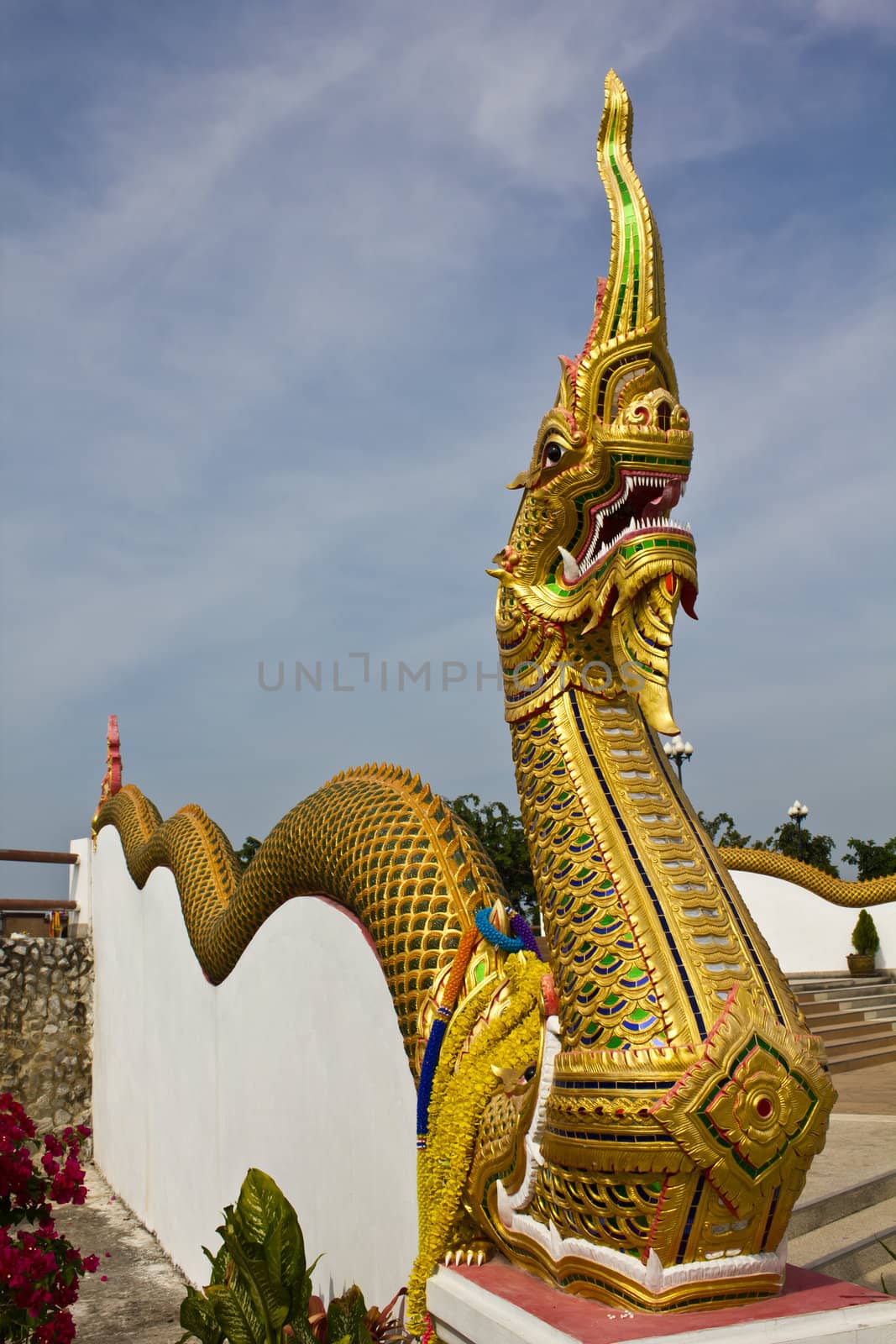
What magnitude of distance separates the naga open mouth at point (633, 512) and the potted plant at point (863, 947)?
11.7 m

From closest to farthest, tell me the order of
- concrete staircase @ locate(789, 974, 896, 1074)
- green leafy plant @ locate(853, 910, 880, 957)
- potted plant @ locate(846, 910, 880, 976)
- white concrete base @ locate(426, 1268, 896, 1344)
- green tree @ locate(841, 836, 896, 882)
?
white concrete base @ locate(426, 1268, 896, 1344) < concrete staircase @ locate(789, 974, 896, 1074) < potted plant @ locate(846, 910, 880, 976) < green leafy plant @ locate(853, 910, 880, 957) < green tree @ locate(841, 836, 896, 882)

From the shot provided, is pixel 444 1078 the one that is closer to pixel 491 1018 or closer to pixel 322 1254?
pixel 491 1018

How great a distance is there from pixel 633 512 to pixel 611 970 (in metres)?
1.12

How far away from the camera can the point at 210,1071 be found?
239 inches

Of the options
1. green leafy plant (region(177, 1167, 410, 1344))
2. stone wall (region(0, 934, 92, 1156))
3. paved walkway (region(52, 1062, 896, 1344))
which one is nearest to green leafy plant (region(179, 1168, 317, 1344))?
green leafy plant (region(177, 1167, 410, 1344))

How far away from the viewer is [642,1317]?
230 centimetres

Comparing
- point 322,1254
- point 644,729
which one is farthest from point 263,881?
point 644,729

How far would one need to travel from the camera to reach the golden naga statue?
232 centimetres

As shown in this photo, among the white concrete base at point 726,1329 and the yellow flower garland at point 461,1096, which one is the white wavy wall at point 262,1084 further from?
the white concrete base at point 726,1329

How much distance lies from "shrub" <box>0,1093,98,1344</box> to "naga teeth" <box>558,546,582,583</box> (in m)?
2.66

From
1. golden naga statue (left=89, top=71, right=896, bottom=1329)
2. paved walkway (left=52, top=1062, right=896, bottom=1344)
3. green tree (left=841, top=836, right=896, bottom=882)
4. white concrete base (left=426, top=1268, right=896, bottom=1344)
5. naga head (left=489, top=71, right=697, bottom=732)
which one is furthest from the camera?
green tree (left=841, top=836, right=896, bottom=882)

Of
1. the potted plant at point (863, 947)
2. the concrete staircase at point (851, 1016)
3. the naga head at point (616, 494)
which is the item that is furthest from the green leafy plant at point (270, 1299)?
the potted plant at point (863, 947)

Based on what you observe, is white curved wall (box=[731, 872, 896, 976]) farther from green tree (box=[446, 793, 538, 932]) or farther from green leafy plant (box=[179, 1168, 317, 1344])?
green leafy plant (box=[179, 1168, 317, 1344])

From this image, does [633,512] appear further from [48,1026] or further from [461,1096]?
[48,1026]
